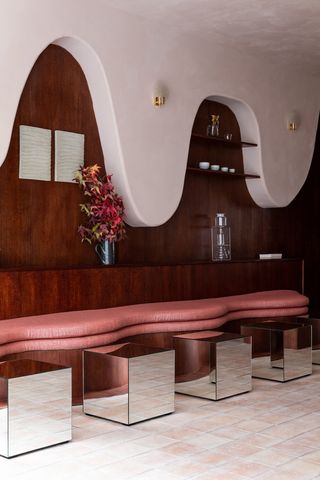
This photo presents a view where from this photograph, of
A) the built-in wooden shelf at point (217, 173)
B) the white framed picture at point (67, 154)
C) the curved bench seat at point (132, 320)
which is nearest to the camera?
the curved bench seat at point (132, 320)

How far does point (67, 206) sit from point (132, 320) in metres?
1.12

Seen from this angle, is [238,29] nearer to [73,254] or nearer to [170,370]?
[73,254]

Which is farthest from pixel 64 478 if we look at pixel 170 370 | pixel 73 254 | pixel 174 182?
pixel 174 182

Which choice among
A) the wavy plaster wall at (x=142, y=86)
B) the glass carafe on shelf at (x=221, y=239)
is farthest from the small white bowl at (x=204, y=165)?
the glass carafe on shelf at (x=221, y=239)

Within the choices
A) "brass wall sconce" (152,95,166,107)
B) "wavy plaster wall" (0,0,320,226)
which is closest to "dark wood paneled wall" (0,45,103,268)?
"wavy plaster wall" (0,0,320,226)

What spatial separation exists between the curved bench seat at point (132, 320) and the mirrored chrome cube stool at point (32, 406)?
608 millimetres

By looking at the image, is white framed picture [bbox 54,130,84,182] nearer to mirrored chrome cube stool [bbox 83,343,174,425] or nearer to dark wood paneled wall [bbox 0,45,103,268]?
dark wood paneled wall [bbox 0,45,103,268]

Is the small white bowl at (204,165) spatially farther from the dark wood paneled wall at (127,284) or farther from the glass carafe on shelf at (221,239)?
the dark wood paneled wall at (127,284)

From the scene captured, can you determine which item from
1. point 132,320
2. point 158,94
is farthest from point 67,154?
point 132,320

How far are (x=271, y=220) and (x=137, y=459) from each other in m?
4.74

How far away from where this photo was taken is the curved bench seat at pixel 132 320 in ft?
13.9

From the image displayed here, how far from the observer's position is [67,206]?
5465 mm

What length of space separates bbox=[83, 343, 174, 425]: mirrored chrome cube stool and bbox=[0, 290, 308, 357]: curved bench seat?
26 cm

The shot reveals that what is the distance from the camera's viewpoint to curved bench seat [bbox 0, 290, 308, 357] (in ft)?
13.9
